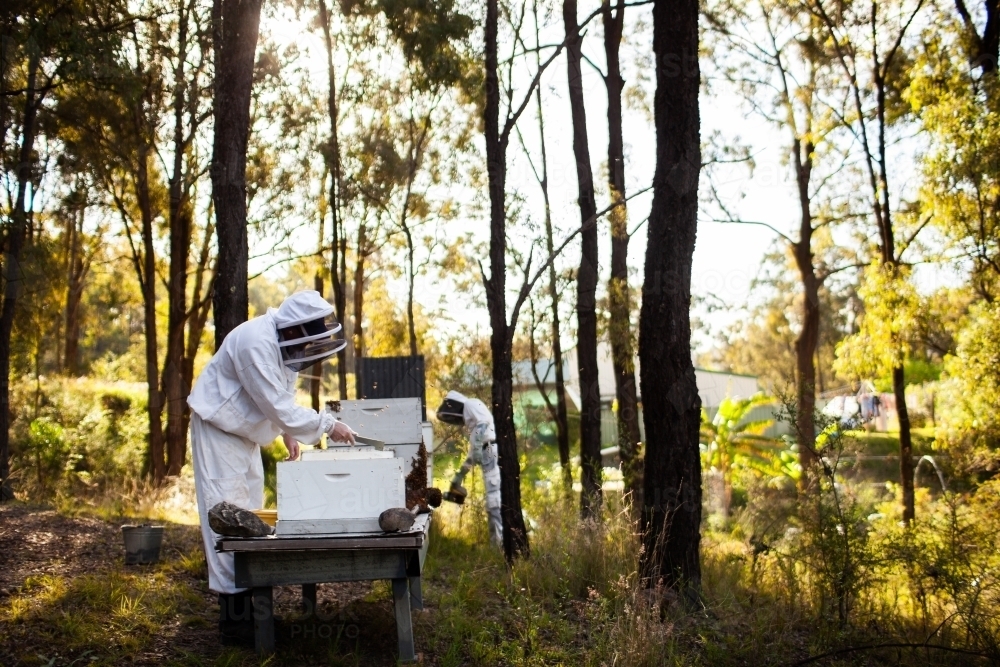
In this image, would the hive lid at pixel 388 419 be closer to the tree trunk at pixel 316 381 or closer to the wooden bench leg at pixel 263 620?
the wooden bench leg at pixel 263 620

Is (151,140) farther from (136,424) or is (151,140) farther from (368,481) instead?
(368,481)

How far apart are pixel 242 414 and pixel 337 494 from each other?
113 centimetres

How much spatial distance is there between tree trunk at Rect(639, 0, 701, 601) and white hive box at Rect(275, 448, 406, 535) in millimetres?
2919

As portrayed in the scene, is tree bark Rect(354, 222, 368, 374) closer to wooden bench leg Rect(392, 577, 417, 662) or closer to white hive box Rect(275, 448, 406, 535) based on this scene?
wooden bench leg Rect(392, 577, 417, 662)

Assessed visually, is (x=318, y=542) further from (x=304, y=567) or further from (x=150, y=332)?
(x=150, y=332)

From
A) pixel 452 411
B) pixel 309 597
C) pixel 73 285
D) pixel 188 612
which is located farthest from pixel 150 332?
pixel 309 597

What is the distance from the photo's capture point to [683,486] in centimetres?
732

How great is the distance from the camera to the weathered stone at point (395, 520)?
4.91 metres

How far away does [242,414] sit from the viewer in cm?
573

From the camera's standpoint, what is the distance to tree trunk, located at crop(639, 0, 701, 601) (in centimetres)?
732

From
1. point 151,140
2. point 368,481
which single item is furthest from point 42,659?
point 151,140

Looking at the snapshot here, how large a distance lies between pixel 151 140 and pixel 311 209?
441 centimetres

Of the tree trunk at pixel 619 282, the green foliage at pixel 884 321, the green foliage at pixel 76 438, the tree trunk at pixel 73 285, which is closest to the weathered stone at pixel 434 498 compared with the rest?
the tree trunk at pixel 619 282

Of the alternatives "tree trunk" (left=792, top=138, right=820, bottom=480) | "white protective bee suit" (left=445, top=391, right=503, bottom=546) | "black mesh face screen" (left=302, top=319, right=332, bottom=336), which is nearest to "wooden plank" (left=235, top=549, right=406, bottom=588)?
"black mesh face screen" (left=302, top=319, right=332, bottom=336)
